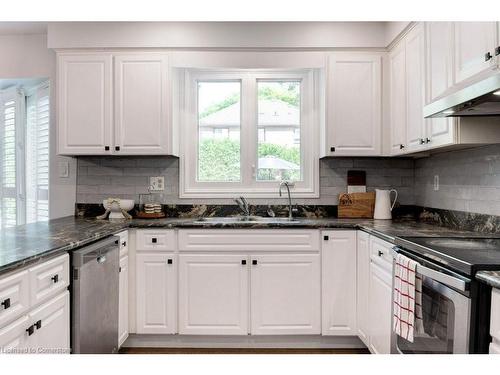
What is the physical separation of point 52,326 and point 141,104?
1.74m

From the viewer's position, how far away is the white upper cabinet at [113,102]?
280 cm

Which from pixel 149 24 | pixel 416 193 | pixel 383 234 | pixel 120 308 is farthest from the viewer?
pixel 416 193

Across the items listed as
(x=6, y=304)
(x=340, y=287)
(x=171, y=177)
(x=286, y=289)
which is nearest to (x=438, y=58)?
(x=340, y=287)

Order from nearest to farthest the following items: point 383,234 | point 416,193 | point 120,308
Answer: point 383,234
point 120,308
point 416,193

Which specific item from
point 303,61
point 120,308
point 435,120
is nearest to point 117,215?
point 120,308

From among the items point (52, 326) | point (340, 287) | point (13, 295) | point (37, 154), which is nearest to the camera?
point (13, 295)

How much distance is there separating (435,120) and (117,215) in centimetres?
230

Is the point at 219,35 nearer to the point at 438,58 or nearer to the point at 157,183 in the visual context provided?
the point at 157,183

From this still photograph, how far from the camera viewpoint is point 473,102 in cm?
160

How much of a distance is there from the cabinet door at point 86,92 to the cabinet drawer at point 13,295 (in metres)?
1.64

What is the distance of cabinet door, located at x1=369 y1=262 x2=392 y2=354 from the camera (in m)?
2.05

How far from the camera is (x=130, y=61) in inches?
110

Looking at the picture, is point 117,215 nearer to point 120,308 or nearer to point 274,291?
point 120,308

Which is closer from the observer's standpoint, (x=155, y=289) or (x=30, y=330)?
(x=30, y=330)
